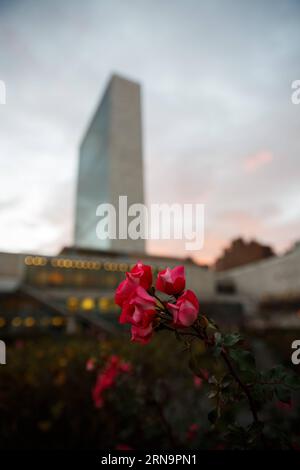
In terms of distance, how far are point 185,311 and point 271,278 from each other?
43.2 metres

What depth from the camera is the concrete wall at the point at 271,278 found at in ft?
117

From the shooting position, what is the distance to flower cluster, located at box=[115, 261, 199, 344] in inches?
30.3

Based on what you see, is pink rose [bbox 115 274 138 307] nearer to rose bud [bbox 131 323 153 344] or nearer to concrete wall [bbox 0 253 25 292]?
rose bud [bbox 131 323 153 344]

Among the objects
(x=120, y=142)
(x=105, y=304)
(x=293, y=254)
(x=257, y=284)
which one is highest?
(x=120, y=142)

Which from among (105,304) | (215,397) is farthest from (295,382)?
(105,304)

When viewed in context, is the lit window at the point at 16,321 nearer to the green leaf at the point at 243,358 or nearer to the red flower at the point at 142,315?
the red flower at the point at 142,315

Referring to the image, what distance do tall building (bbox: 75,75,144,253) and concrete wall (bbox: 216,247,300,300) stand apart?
82.0 feet

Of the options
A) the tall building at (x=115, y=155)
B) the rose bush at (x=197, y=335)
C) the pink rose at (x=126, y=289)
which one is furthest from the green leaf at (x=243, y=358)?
the tall building at (x=115, y=155)

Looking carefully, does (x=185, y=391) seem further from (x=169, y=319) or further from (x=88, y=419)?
(x=169, y=319)

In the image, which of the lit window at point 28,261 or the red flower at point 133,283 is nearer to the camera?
the red flower at point 133,283

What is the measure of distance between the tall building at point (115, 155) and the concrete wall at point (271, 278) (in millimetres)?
24984

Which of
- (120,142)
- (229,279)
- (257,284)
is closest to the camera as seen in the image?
(257,284)

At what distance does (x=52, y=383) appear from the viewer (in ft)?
12.3
